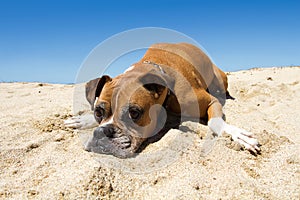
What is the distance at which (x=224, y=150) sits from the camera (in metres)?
3.09

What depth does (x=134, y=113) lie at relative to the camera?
3.25 m

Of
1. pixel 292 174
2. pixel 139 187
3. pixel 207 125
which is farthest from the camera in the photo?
pixel 207 125

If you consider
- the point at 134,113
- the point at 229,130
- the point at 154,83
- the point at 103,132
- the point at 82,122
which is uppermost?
the point at 154,83

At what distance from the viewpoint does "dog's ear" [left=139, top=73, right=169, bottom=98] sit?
348 cm

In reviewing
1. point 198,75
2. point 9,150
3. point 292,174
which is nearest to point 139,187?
point 292,174

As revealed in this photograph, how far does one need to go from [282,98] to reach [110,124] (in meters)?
4.50

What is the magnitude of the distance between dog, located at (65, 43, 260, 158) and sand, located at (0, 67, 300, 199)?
19cm

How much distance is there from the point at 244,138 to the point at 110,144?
5.21 feet

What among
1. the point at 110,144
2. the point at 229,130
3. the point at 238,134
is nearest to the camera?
the point at 110,144

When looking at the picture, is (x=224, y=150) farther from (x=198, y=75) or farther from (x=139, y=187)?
(x=198, y=75)

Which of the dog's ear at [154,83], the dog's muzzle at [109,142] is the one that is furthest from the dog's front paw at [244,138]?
the dog's muzzle at [109,142]

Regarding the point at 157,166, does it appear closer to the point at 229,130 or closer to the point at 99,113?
the point at 99,113

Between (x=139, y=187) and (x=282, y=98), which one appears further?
(x=282, y=98)

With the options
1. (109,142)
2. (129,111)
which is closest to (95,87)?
(129,111)
